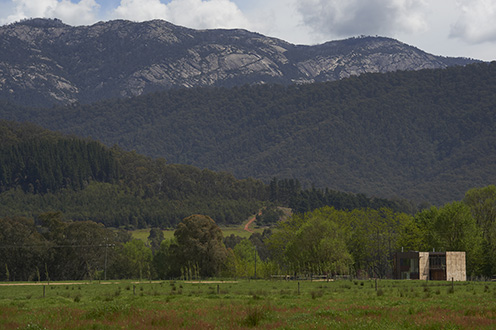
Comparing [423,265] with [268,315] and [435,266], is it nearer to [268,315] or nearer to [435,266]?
[435,266]

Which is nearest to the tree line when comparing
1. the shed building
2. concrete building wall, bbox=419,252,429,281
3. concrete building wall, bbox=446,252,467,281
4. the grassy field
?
concrete building wall, bbox=446,252,467,281

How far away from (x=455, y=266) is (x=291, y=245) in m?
30.4

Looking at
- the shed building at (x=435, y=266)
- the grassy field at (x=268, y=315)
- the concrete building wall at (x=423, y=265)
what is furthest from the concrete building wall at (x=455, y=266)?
the grassy field at (x=268, y=315)

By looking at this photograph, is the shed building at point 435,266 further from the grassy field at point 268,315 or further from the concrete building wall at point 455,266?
the grassy field at point 268,315

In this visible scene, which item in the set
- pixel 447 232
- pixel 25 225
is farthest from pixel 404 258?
pixel 25 225

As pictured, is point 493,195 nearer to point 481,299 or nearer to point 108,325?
point 481,299

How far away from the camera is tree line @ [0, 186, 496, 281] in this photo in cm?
12812

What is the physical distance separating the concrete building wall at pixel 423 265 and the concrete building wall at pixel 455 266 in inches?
Result: 163

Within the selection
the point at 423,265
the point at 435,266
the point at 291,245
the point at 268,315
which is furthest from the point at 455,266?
the point at 268,315

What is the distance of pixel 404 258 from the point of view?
12694 cm

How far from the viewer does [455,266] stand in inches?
4683

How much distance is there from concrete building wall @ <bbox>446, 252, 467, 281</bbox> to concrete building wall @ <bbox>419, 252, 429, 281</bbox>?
4.15 m

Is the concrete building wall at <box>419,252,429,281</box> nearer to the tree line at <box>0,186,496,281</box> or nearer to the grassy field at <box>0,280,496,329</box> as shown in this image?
the tree line at <box>0,186,496,281</box>

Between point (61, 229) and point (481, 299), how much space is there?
358 ft
